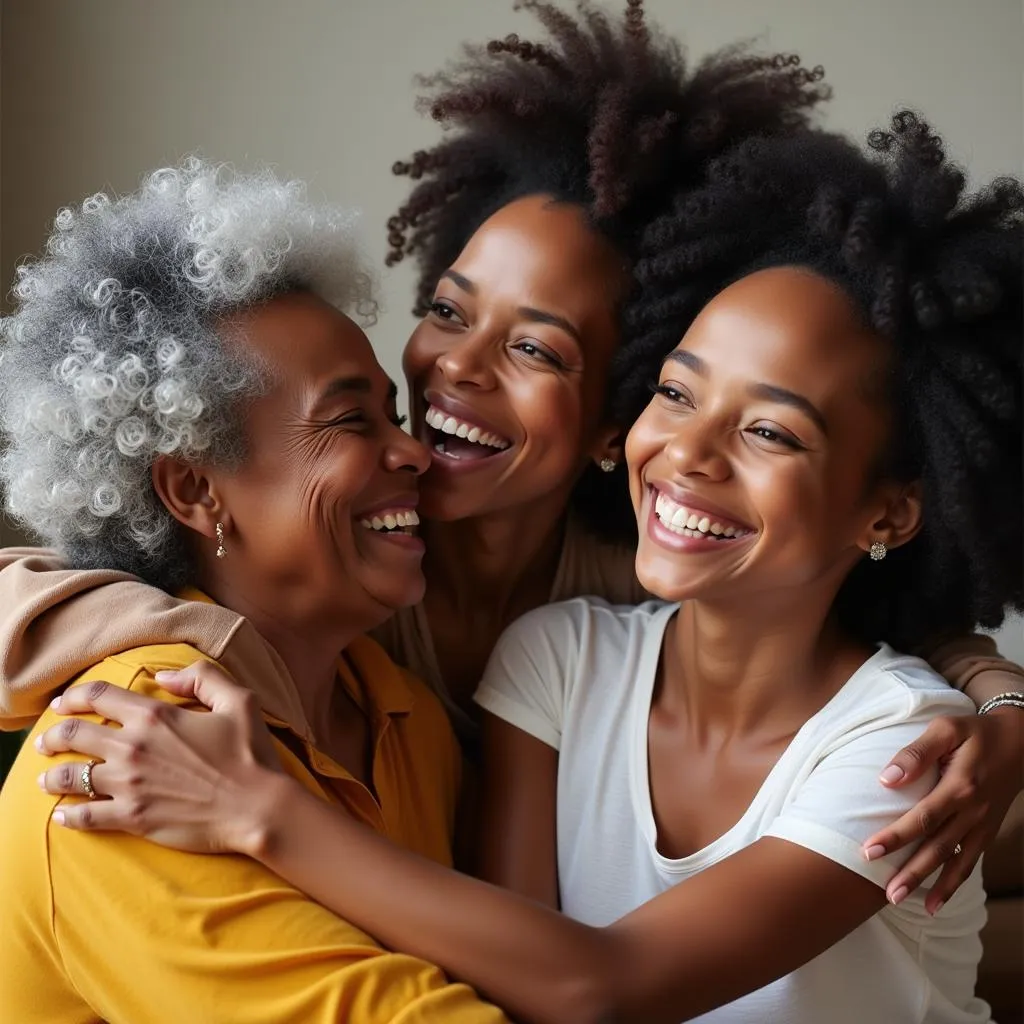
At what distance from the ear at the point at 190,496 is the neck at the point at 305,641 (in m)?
0.10

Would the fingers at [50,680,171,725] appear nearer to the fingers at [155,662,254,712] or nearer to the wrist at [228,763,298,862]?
the fingers at [155,662,254,712]

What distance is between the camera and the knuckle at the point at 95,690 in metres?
1.67

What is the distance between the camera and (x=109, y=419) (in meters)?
1.85

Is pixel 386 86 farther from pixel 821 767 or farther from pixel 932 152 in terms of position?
pixel 821 767

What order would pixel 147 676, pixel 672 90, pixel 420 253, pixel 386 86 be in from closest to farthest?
pixel 147 676 → pixel 672 90 → pixel 420 253 → pixel 386 86

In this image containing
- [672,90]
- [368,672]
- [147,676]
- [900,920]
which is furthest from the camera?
[672,90]

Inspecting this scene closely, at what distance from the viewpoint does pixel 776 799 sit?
6.56 feet

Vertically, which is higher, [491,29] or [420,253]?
[491,29]

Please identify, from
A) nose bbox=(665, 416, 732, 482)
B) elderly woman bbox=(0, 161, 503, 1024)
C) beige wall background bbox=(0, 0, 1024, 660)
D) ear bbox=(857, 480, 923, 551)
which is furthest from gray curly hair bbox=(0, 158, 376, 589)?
beige wall background bbox=(0, 0, 1024, 660)

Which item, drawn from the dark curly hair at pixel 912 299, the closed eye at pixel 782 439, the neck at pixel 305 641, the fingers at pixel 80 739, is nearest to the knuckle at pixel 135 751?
the fingers at pixel 80 739

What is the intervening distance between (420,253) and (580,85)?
0.52 metres

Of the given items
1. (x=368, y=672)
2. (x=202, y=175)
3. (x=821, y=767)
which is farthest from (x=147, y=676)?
(x=821, y=767)

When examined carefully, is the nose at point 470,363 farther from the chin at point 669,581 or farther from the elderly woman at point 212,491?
the chin at point 669,581

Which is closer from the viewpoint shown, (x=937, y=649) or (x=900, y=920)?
(x=900, y=920)
